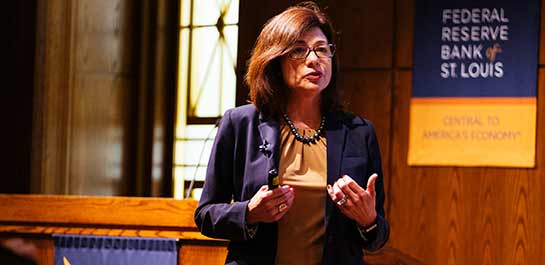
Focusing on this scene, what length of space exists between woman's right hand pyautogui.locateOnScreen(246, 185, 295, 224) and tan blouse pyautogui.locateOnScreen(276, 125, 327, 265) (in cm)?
7

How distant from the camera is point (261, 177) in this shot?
2094 mm

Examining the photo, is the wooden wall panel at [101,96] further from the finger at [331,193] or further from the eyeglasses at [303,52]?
the finger at [331,193]

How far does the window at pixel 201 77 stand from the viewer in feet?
22.7

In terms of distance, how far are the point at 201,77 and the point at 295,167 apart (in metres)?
5.02

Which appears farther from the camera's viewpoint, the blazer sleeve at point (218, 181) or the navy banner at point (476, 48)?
the navy banner at point (476, 48)

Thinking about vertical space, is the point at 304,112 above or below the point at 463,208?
above

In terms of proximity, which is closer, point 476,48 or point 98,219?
point 98,219

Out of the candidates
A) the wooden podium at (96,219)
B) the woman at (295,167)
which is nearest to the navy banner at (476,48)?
the wooden podium at (96,219)

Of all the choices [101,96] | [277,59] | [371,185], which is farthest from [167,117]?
[371,185]

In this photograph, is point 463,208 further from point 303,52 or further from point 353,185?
point 353,185

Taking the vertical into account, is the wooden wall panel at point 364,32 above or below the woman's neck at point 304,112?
above

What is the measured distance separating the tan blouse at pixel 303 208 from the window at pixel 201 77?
4.80m

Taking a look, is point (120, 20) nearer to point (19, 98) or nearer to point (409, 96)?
point (19, 98)

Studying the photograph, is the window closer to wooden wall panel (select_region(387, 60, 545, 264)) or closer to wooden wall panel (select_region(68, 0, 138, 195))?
wooden wall panel (select_region(68, 0, 138, 195))
